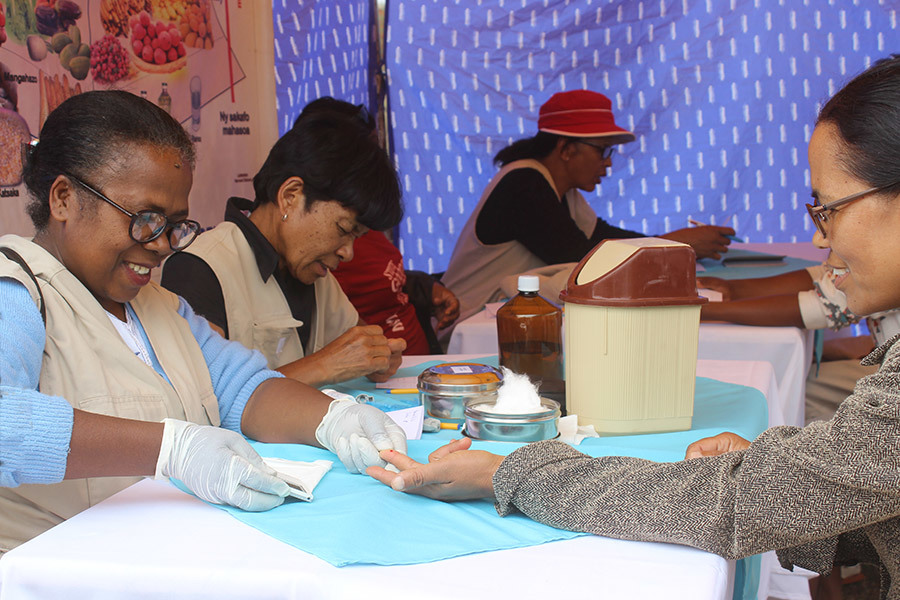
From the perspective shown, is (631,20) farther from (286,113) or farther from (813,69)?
(286,113)

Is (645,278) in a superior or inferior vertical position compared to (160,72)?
inferior

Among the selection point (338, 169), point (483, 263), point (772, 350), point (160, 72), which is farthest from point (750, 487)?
point (483, 263)

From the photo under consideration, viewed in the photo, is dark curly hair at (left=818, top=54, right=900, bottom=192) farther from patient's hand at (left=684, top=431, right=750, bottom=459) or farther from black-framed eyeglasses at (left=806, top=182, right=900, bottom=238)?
patient's hand at (left=684, top=431, right=750, bottom=459)

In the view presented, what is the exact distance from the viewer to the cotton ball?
139cm

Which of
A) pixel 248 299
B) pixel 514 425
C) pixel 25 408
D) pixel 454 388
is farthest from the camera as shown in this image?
pixel 248 299

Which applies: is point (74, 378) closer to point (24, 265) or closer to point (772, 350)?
point (24, 265)

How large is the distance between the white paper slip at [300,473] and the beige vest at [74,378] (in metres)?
0.28

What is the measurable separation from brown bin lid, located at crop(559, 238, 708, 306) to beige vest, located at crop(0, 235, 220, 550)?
2.75 ft

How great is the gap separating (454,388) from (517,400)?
0.19 metres

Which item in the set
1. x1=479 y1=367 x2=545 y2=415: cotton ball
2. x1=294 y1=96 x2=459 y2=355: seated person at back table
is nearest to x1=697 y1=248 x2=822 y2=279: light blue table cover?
x1=294 y1=96 x2=459 y2=355: seated person at back table

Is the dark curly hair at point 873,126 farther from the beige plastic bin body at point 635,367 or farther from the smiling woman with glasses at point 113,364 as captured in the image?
the smiling woman with glasses at point 113,364

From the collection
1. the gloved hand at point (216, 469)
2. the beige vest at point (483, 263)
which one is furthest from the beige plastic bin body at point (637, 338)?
the beige vest at point (483, 263)

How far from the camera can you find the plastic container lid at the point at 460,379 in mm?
1558

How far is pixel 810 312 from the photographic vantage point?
8.55 ft
